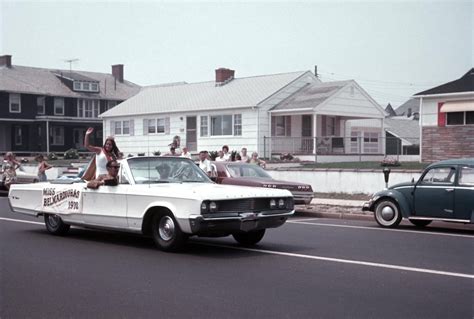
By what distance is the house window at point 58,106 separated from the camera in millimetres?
59844

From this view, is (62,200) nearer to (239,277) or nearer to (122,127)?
(239,277)

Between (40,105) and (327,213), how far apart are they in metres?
45.9

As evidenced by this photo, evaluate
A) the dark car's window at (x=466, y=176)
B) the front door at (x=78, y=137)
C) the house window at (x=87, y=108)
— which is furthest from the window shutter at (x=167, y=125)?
the dark car's window at (x=466, y=176)

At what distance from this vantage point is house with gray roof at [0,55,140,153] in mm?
57219

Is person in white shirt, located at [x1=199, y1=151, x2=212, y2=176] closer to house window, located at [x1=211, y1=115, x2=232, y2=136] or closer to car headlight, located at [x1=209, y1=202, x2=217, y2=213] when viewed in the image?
car headlight, located at [x1=209, y1=202, x2=217, y2=213]

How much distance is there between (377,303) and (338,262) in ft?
8.66

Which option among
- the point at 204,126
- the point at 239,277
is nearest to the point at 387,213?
the point at 239,277

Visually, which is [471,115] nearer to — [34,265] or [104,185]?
[104,185]

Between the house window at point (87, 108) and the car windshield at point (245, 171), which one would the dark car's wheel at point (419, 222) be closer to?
the car windshield at point (245, 171)

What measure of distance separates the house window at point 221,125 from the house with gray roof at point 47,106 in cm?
2293

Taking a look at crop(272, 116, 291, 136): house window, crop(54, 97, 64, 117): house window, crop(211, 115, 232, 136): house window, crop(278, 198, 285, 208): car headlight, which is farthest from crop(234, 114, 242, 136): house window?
crop(278, 198, 285, 208): car headlight

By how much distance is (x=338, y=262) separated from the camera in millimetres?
9953

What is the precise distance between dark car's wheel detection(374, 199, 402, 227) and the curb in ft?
5.53

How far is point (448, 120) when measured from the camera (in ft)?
95.2
